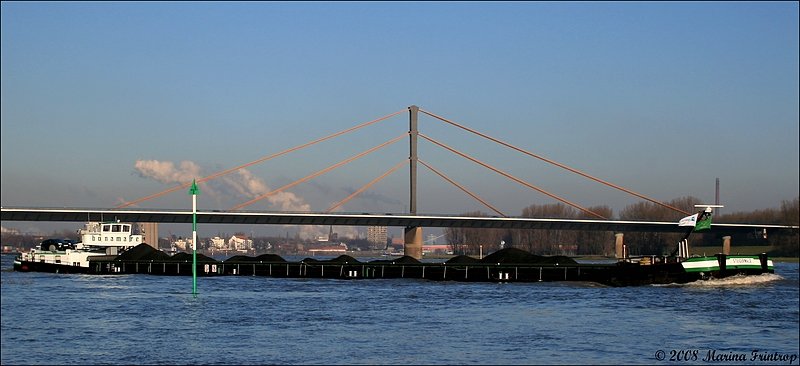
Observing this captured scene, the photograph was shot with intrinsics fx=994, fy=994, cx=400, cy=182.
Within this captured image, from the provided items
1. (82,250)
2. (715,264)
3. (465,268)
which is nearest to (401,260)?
(465,268)

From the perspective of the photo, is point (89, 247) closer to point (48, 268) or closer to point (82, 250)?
point (82, 250)

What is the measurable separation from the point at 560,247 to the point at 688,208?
2415 cm

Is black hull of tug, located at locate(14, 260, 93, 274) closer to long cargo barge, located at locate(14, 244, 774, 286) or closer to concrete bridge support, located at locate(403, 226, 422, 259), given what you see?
long cargo barge, located at locate(14, 244, 774, 286)

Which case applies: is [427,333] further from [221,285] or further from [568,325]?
[221,285]

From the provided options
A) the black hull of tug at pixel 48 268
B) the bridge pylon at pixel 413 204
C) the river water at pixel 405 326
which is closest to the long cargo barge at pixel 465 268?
the black hull of tug at pixel 48 268

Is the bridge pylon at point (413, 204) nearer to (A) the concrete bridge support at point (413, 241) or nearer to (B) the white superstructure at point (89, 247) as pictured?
(A) the concrete bridge support at point (413, 241)

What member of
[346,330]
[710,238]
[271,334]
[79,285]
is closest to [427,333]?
[346,330]

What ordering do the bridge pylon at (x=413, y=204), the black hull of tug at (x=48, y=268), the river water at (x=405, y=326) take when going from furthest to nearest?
1. the bridge pylon at (x=413, y=204)
2. the black hull of tug at (x=48, y=268)
3. the river water at (x=405, y=326)

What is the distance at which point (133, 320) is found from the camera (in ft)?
132

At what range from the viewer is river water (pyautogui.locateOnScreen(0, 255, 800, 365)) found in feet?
96.3

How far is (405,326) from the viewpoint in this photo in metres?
38.1

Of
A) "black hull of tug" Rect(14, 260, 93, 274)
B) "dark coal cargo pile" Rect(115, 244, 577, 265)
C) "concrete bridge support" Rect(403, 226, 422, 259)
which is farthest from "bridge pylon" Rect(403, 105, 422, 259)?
"black hull of tug" Rect(14, 260, 93, 274)

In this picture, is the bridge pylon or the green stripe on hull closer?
the green stripe on hull

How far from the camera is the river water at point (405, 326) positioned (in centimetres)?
2934
